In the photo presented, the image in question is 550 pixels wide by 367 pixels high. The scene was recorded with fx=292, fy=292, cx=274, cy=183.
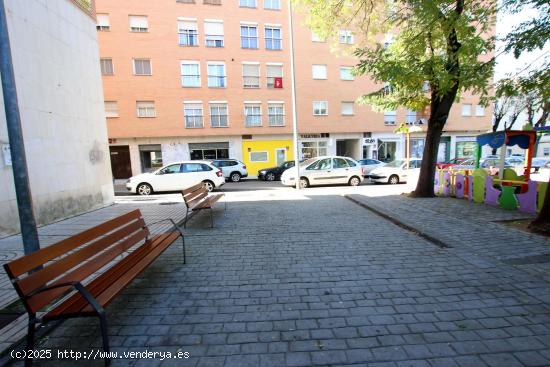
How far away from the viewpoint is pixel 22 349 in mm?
2479

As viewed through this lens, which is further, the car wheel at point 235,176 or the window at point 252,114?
the window at point 252,114

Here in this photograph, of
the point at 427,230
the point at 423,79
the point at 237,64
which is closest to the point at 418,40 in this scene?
the point at 423,79

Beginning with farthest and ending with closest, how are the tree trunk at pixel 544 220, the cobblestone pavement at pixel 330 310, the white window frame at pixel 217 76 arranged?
the white window frame at pixel 217 76
the tree trunk at pixel 544 220
the cobblestone pavement at pixel 330 310

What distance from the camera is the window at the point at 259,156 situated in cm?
2491

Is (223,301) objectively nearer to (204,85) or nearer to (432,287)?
(432,287)

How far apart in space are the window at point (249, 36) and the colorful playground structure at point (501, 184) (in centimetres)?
1928

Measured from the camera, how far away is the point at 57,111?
24.8 ft

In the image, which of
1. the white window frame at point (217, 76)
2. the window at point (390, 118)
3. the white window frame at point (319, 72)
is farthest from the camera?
the window at point (390, 118)

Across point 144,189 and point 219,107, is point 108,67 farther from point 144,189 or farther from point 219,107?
point 144,189

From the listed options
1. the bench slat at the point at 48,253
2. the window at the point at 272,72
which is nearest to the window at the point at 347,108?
the window at the point at 272,72

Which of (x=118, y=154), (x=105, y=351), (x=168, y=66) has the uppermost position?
(x=168, y=66)

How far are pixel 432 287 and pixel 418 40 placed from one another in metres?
7.00

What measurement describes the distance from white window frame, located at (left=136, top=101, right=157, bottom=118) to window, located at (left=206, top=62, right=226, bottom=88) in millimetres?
4708

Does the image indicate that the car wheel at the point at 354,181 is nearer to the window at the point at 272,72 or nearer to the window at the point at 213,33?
the window at the point at 272,72
